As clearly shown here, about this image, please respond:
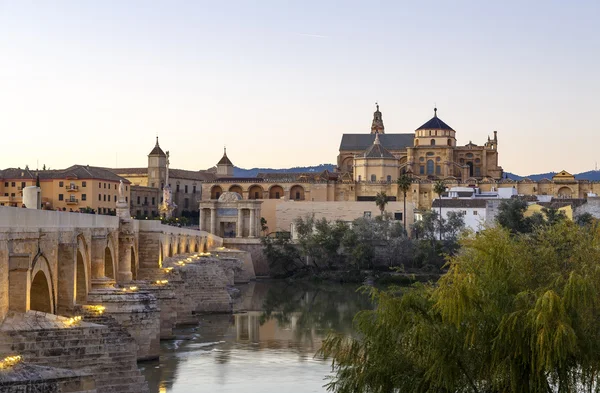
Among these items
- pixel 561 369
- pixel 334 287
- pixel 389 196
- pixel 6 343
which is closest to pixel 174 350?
pixel 6 343

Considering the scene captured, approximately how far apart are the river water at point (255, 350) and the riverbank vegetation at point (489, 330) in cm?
759

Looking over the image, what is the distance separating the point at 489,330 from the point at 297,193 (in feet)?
290

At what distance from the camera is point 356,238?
71.8m

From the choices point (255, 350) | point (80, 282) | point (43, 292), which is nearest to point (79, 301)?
point (80, 282)

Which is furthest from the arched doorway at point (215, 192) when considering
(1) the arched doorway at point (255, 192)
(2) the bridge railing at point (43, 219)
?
(2) the bridge railing at point (43, 219)

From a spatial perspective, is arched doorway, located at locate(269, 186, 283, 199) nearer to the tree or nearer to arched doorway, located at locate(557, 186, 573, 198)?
arched doorway, located at locate(557, 186, 573, 198)

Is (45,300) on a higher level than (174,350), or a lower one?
higher

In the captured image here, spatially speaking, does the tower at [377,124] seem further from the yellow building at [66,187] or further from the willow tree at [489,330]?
the willow tree at [489,330]

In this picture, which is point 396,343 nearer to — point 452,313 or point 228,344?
point 452,313

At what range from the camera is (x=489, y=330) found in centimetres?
1538

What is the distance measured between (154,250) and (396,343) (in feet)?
77.1

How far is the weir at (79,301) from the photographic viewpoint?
60.0ft

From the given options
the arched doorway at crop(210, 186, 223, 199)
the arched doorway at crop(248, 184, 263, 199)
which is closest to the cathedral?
the arched doorway at crop(248, 184, 263, 199)

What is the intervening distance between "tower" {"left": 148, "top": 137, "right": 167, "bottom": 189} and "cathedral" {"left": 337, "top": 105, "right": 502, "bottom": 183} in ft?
62.8
